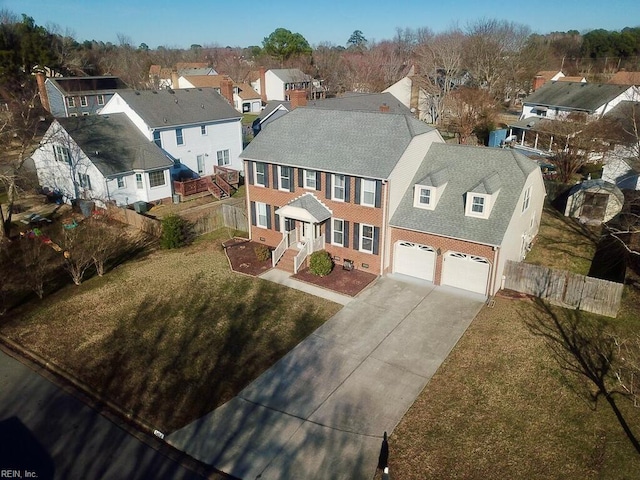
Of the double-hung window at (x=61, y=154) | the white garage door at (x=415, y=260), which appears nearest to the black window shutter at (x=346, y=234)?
the white garage door at (x=415, y=260)

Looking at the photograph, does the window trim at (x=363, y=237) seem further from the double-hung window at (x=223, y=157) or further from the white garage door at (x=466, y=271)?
the double-hung window at (x=223, y=157)

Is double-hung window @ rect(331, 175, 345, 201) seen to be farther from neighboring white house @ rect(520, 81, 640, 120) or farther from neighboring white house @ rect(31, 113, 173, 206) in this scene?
neighboring white house @ rect(520, 81, 640, 120)

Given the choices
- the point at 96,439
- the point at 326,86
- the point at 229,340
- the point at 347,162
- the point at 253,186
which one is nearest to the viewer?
the point at 96,439

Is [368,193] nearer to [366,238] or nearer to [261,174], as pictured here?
[366,238]

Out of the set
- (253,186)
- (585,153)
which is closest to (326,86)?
(585,153)

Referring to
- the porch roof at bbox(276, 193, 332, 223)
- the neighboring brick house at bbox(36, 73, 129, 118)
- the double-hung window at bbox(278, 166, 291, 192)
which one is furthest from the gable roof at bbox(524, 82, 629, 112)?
the neighboring brick house at bbox(36, 73, 129, 118)

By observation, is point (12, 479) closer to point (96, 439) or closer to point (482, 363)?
point (96, 439)
